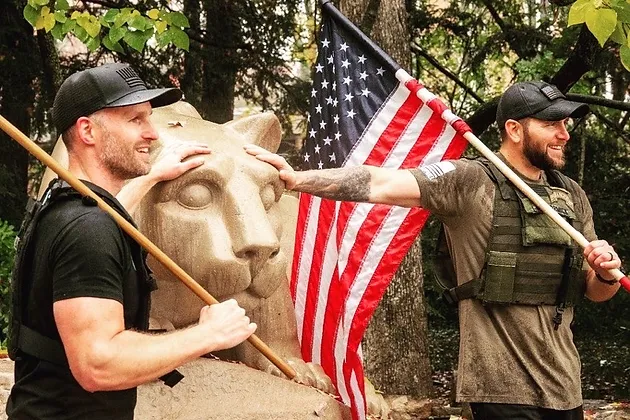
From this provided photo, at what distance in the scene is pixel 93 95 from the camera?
9.47 ft

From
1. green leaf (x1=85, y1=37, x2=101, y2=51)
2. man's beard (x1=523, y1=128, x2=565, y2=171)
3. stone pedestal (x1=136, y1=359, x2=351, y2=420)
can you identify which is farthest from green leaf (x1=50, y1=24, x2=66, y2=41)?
man's beard (x1=523, y1=128, x2=565, y2=171)

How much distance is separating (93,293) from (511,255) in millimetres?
2151

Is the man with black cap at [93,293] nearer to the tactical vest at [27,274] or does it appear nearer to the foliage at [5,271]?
the tactical vest at [27,274]

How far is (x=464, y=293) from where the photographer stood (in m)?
4.16

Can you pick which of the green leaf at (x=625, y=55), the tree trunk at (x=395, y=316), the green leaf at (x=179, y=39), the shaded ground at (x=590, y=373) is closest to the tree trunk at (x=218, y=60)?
the tree trunk at (x=395, y=316)

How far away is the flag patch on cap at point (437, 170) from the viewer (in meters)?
4.20

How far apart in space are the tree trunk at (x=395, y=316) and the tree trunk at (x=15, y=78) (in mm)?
4156

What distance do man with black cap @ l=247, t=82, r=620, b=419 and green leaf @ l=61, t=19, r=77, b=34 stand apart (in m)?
3.13

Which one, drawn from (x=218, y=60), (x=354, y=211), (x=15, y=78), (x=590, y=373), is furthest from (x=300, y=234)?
(x=15, y=78)

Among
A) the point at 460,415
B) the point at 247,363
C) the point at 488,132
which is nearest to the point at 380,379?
the point at 460,415

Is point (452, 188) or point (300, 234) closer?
point (452, 188)

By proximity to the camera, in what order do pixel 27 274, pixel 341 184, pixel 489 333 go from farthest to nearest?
pixel 341 184
pixel 489 333
pixel 27 274

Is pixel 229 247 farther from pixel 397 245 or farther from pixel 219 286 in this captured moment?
pixel 397 245

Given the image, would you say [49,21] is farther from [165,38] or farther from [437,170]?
[437,170]
